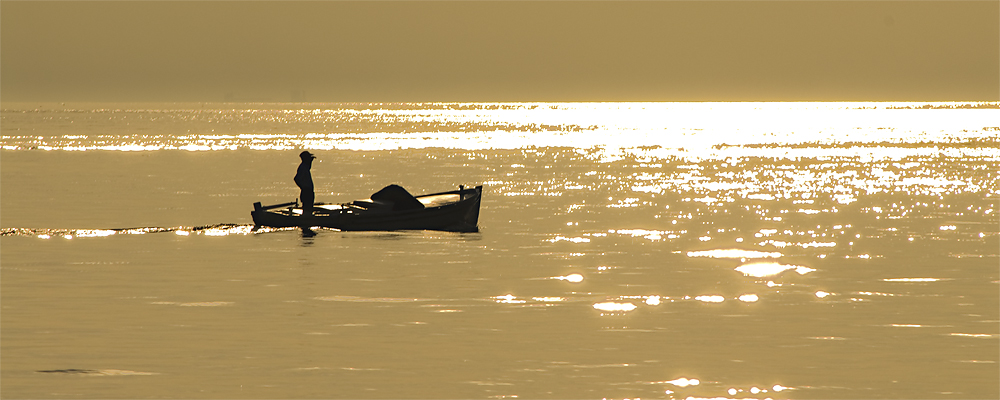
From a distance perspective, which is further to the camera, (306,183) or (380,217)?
(380,217)

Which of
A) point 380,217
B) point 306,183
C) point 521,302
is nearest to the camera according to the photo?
point 521,302

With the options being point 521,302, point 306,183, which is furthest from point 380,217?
point 521,302

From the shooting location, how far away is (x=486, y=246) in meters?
35.2

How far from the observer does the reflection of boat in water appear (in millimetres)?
38625

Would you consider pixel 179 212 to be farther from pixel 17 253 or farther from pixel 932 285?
pixel 932 285

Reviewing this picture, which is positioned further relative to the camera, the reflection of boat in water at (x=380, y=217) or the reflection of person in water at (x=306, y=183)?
the reflection of boat in water at (x=380, y=217)

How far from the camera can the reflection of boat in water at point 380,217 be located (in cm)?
3862

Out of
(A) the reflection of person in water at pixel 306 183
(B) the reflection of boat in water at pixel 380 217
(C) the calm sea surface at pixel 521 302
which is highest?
(A) the reflection of person in water at pixel 306 183

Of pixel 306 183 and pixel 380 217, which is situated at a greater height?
pixel 306 183

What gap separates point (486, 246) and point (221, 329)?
14.6 metres

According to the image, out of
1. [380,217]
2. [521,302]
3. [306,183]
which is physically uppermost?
[306,183]

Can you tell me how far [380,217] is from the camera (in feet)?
127

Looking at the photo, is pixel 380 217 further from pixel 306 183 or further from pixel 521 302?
pixel 521 302

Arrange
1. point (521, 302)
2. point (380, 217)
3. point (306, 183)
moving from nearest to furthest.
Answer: point (521, 302)
point (306, 183)
point (380, 217)
